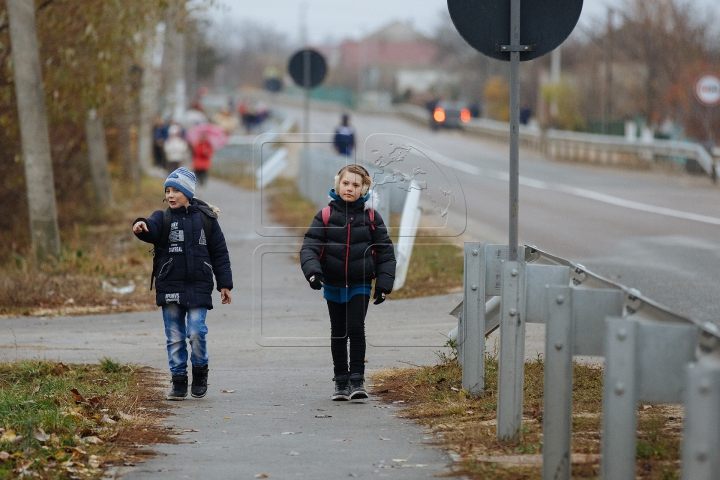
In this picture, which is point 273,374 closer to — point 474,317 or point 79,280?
point 474,317

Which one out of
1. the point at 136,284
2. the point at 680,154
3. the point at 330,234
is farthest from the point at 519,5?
the point at 680,154

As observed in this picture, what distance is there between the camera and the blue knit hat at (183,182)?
23.4 ft

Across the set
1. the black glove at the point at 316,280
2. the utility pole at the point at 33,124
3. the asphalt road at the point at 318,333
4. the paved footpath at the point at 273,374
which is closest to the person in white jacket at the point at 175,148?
the asphalt road at the point at 318,333

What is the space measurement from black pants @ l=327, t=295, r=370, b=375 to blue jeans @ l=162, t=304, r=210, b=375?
833mm

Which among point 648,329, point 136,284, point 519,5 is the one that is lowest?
point 136,284

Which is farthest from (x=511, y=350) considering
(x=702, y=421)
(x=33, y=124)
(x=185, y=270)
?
(x=33, y=124)

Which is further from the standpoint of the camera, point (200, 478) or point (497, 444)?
point (497, 444)

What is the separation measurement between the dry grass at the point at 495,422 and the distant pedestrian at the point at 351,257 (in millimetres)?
338

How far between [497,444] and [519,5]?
2352 mm

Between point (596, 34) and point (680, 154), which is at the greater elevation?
point (596, 34)

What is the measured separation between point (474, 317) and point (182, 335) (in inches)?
76.3

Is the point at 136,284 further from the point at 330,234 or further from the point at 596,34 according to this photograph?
the point at 596,34

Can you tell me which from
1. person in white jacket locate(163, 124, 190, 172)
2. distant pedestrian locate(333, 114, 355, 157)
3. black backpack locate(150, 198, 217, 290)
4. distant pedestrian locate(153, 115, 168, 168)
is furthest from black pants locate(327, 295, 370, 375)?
distant pedestrian locate(153, 115, 168, 168)

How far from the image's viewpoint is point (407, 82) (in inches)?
5369
